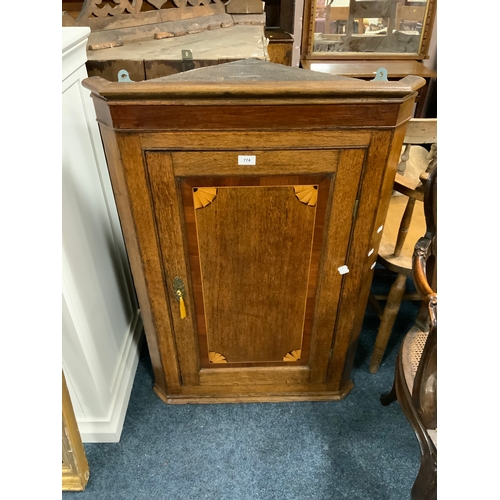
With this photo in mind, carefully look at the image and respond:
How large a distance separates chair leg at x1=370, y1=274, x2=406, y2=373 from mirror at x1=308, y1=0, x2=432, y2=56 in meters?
1.95

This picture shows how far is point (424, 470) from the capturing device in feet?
2.99

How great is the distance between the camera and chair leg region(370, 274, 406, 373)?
5.21ft

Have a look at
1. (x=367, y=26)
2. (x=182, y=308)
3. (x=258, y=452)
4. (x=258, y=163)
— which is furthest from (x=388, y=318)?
(x=367, y=26)

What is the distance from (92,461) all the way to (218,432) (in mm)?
439

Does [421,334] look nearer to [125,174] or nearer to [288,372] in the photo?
[288,372]

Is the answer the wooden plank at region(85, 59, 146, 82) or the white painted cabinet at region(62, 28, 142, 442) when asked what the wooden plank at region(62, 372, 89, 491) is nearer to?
the white painted cabinet at region(62, 28, 142, 442)

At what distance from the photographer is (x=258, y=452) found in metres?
1.48

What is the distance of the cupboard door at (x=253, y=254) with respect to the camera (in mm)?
1061

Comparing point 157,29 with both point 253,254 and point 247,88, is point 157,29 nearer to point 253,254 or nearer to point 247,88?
point 247,88

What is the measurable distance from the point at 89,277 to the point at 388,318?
1108 mm

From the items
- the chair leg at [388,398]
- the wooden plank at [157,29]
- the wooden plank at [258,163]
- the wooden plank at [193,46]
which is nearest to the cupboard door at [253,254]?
the wooden plank at [258,163]

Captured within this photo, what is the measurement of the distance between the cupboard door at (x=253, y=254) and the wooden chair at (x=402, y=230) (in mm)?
325

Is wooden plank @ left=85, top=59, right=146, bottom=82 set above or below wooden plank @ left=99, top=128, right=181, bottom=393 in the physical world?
above

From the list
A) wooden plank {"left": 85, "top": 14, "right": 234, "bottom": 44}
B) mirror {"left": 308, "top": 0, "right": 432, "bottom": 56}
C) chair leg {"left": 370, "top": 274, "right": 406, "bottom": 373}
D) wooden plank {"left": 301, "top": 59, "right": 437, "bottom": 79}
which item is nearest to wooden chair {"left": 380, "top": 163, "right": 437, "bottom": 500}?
chair leg {"left": 370, "top": 274, "right": 406, "bottom": 373}
